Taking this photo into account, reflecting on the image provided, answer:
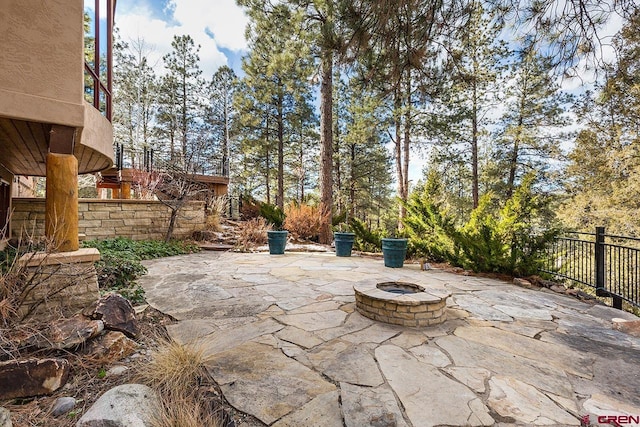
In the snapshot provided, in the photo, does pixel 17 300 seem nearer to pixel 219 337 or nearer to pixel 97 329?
pixel 97 329

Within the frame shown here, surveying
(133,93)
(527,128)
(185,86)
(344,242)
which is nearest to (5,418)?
(344,242)

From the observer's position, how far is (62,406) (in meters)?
1.57

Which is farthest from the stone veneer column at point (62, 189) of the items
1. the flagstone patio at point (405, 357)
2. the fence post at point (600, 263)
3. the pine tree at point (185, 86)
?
the pine tree at point (185, 86)

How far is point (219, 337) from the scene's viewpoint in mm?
2303

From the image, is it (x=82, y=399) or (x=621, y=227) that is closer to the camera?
(x=82, y=399)

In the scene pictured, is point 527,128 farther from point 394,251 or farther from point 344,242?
point 394,251

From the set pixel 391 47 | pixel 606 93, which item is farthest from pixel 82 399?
pixel 606 93

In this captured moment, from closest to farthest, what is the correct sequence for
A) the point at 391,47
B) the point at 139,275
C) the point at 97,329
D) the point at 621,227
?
the point at 97,329 → the point at 391,47 → the point at 139,275 → the point at 621,227

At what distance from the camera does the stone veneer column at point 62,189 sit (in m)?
2.55

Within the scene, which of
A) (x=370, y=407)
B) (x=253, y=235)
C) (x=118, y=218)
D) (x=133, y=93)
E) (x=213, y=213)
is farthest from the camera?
(x=133, y=93)

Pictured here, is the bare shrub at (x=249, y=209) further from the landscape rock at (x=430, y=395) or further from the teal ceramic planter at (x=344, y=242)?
the landscape rock at (x=430, y=395)

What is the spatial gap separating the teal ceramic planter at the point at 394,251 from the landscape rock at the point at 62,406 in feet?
13.9

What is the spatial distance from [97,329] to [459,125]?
1359 cm

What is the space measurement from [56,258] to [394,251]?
4303mm
